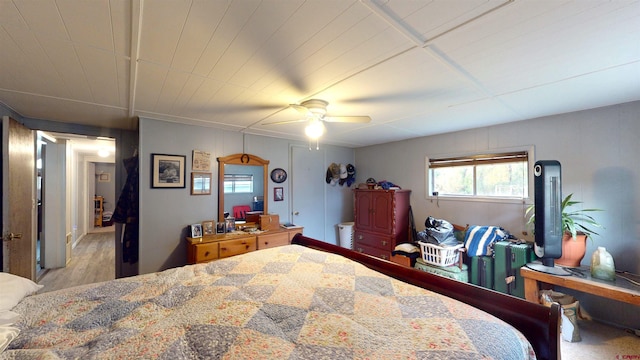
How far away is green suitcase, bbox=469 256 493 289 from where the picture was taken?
2.88 m

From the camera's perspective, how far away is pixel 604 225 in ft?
8.00

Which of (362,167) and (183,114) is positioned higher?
(183,114)

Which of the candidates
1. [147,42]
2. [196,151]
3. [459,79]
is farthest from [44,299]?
[459,79]

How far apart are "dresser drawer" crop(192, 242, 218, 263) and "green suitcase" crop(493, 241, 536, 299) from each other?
327 centimetres

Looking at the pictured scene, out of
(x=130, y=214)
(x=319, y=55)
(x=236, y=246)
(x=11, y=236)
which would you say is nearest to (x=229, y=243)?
(x=236, y=246)

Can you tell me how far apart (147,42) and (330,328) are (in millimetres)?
1732

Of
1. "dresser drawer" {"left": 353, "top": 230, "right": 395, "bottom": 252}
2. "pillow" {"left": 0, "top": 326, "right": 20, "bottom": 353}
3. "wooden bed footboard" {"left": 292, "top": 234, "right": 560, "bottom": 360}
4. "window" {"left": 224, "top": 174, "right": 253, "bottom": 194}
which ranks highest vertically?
"window" {"left": 224, "top": 174, "right": 253, "bottom": 194}

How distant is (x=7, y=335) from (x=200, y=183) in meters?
2.41

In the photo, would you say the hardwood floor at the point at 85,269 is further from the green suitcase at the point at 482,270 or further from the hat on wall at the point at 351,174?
the green suitcase at the point at 482,270

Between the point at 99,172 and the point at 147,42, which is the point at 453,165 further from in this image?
the point at 99,172

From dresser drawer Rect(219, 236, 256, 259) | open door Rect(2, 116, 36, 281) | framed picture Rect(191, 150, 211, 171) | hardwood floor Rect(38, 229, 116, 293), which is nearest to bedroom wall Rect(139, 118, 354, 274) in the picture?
framed picture Rect(191, 150, 211, 171)

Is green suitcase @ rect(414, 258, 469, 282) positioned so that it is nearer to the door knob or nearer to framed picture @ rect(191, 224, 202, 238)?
framed picture @ rect(191, 224, 202, 238)

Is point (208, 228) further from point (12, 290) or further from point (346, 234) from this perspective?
point (346, 234)

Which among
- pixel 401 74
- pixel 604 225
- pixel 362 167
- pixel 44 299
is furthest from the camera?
pixel 362 167
